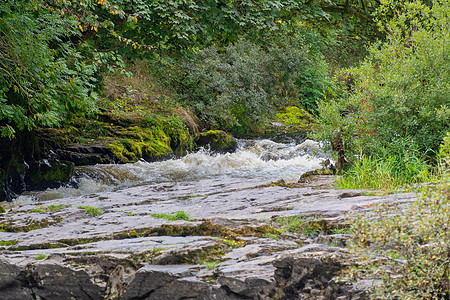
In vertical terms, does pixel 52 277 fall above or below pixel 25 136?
below

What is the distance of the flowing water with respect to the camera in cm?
1145

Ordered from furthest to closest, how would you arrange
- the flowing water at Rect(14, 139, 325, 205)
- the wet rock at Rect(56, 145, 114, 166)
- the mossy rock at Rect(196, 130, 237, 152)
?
the mossy rock at Rect(196, 130, 237, 152), the wet rock at Rect(56, 145, 114, 166), the flowing water at Rect(14, 139, 325, 205)

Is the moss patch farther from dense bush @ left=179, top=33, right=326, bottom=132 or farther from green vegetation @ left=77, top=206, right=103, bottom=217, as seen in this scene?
dense bush @ left=179, top=33, right=326, bottom=132

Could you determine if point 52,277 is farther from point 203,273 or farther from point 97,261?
point 203,273

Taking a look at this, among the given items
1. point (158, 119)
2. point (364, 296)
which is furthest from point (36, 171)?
point (364, 296)

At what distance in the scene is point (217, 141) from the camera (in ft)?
63.9

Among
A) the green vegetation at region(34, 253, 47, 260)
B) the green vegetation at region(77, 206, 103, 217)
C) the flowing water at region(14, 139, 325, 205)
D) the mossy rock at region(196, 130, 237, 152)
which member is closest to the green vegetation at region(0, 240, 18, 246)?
the green vegetation at region(34, 253, 47, 260)

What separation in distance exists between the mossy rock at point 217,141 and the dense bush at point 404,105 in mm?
10224

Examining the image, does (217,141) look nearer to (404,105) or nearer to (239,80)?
(239,80)

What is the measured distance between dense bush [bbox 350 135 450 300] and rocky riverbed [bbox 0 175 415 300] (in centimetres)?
19

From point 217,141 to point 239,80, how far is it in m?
4.20

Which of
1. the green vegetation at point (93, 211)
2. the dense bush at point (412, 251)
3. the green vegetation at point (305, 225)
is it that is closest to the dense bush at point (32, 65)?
the green vegetation at point (93, 211)

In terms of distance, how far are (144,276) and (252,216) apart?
1990mm

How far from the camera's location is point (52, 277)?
4.23 metres
